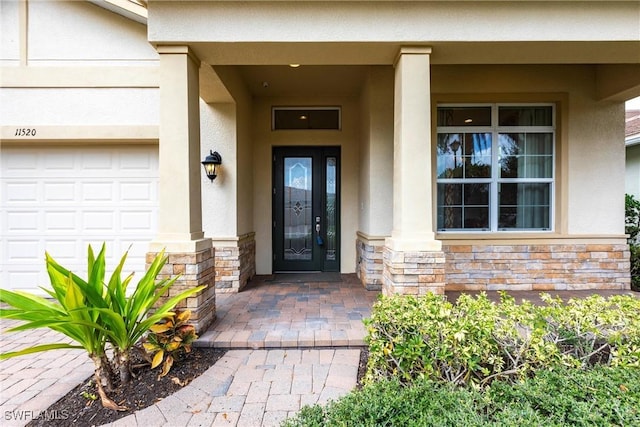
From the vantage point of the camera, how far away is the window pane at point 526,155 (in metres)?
4.95

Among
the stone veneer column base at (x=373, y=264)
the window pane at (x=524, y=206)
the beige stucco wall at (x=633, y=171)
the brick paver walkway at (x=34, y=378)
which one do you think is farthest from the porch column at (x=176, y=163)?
the beige stucco wall at (x=633, y=171)

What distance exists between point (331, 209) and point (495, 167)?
9.06 feet

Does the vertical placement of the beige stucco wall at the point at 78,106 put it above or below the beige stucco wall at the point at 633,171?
above

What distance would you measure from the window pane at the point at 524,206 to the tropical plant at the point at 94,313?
473 cm

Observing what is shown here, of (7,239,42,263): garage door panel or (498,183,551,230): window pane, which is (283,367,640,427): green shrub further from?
(7,239,42,263): garage door panel

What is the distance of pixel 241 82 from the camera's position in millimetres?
5090

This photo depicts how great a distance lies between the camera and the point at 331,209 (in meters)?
6.04

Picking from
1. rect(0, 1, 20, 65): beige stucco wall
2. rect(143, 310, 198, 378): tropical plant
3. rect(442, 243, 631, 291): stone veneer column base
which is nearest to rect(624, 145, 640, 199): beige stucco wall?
rect(442, 243, 631, 291): stone veneer column base

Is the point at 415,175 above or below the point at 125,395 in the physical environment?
above

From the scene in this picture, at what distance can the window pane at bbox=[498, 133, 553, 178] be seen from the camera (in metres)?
4.95

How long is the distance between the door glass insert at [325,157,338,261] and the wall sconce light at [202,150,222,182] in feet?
6.72

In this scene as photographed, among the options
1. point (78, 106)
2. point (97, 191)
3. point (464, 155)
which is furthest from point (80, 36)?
point (464, 155)

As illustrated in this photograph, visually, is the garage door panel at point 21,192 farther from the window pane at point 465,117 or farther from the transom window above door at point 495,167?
the window pane at point 465,117

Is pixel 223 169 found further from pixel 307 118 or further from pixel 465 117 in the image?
pixel 465 117
